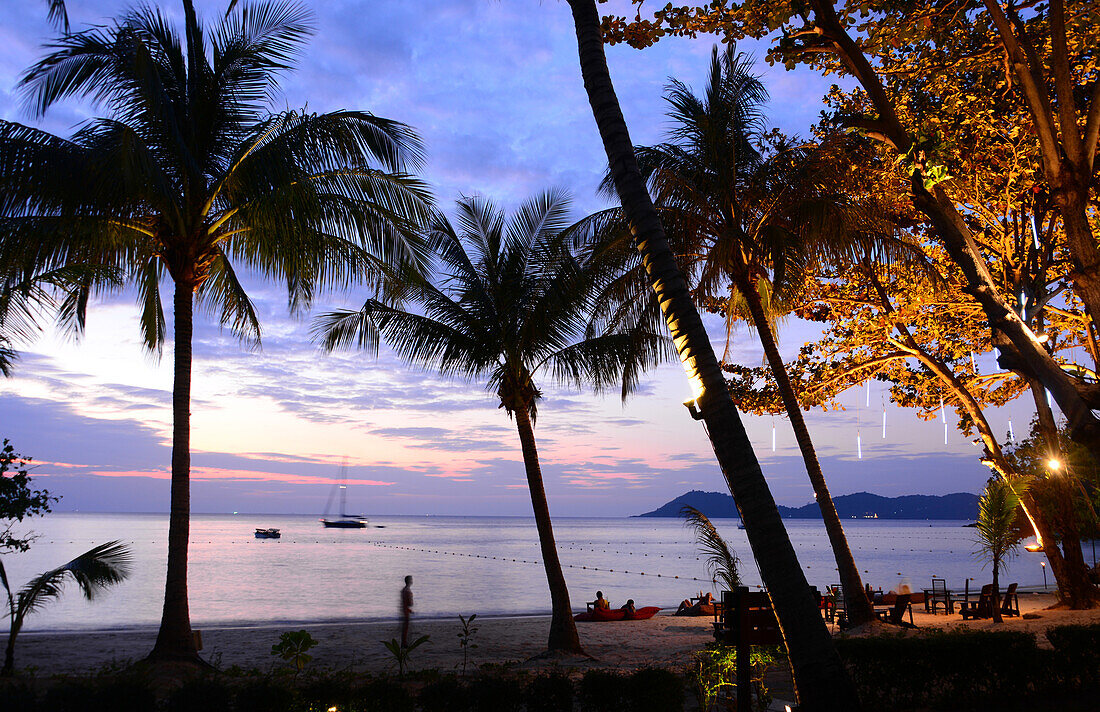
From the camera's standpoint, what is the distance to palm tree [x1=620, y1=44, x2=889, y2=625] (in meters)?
12.5

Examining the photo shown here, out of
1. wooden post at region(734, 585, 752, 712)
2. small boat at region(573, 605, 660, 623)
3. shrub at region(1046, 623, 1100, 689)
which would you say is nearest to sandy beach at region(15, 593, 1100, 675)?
small boat at region(573, 605, 660, 623)

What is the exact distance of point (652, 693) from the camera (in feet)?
18.7

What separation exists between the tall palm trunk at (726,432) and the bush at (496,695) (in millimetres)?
2201

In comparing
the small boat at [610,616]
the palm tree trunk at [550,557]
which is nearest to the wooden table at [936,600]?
the small boat at [610,616]

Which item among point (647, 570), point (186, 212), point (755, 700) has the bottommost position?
point (647, 570)

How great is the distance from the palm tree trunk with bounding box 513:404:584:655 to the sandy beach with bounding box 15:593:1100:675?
25.6 inches

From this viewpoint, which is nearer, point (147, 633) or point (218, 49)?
point (218, 49)

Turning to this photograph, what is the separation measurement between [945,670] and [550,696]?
3787 mm

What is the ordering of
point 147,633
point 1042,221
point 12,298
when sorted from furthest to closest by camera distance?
point 147,633, point 1042,221, point 12,298

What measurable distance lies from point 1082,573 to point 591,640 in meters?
11.4

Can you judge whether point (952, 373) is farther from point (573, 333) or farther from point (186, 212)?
point (186, 212)

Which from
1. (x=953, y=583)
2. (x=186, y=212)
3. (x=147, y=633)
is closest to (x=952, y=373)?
(x=186, y=212)

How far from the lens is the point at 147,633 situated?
2103 cm

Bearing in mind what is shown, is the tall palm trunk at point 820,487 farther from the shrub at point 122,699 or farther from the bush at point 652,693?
the shrub at point 122,699
